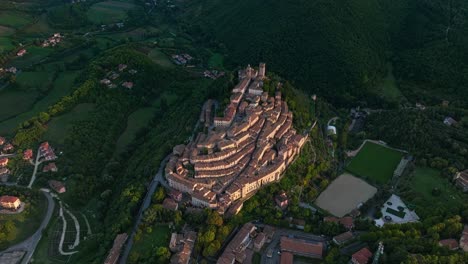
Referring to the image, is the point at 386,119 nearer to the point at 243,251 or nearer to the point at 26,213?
the point at 243,251

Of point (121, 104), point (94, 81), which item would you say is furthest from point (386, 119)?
point (94, 81)

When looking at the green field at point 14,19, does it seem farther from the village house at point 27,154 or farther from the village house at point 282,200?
the village house at point 282,200

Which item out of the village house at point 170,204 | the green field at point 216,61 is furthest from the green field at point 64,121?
the green field at point 216,61

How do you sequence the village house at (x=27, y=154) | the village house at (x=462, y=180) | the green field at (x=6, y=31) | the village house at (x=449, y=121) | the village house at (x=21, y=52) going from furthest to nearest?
the green field at (x=6, y=31)
the village house at (x=21, y=52)
the village house at (x=449, y=121)
the village house at (x=27, y=154)
the village house at (x=462, y=180)

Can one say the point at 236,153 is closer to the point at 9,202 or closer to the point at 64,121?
the point at 9,202

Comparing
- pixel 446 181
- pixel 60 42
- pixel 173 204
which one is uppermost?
pixel 446 181

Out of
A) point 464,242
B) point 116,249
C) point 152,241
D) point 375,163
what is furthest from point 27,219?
point 464,242
